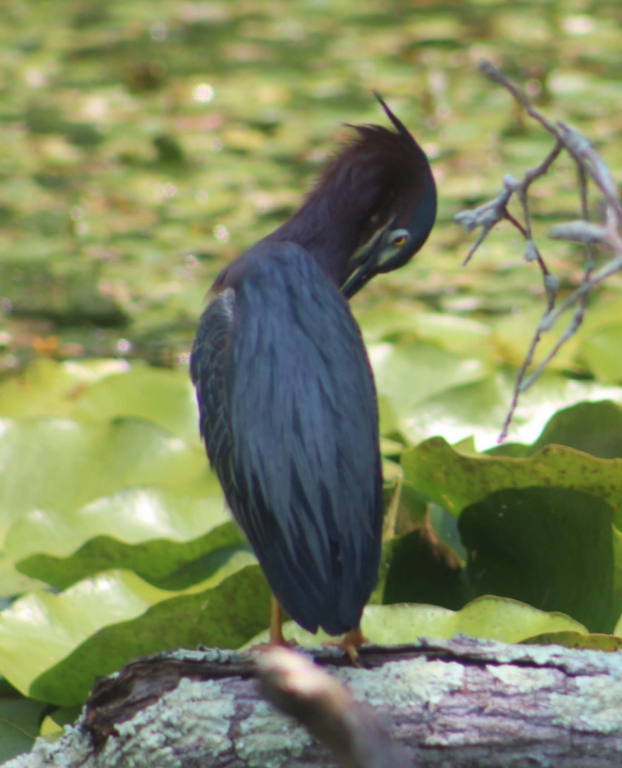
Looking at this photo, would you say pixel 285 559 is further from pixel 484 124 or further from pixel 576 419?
pixel 484 124

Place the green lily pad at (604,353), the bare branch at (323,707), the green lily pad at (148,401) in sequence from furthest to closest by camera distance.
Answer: the green lily pad at (148,401) < the green lily pad at (604,353) < the bare branch at (323,707)

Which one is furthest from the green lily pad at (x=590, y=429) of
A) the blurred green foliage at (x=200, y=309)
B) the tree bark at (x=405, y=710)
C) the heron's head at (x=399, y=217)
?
the tree bark at (x=405, y=710)

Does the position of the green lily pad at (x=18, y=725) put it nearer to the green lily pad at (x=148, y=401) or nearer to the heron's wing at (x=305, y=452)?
the heron's wing at (x=305, y=452)

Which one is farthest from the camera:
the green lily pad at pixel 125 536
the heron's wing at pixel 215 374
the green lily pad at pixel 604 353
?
the green lily pad at pixel 604 353

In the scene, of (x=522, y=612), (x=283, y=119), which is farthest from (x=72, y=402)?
(x=283, y=119)

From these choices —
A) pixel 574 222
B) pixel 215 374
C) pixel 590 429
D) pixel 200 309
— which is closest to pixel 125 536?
pixel 215 374

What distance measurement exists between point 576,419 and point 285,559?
838 millimetres

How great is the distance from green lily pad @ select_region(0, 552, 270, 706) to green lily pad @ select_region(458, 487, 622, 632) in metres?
0.43

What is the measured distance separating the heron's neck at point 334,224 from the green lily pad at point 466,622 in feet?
2.15

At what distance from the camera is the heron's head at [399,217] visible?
208 cm

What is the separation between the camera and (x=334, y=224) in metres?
2.09

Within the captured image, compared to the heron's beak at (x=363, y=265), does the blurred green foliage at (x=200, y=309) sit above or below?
below

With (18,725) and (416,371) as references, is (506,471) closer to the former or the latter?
(416,371)

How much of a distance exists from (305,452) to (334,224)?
0.64 meters
